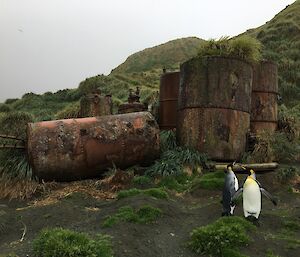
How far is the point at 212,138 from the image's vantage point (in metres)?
12.2

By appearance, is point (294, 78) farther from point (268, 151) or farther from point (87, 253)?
point (87, 253)

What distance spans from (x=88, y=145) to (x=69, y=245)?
483 cm

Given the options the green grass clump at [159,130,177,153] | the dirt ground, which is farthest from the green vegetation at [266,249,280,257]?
the green grass clump at [159,130,177,153]

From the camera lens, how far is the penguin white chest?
8117 mm

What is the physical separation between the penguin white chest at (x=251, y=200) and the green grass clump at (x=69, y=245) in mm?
2791

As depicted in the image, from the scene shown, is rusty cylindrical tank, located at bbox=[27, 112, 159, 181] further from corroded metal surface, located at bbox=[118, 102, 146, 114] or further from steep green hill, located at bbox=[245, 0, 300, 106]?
steep green hill, located at bbox=[245, 0, 300, 106]

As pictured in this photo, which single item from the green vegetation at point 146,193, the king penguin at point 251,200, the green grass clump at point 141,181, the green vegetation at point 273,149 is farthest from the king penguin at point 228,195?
the green vegetation at point 273,149

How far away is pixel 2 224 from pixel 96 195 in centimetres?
242

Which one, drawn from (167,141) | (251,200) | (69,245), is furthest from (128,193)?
(167,141)

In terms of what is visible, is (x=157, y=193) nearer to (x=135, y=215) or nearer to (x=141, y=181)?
(x=141, y=181)

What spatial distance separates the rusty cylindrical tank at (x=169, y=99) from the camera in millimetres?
14711

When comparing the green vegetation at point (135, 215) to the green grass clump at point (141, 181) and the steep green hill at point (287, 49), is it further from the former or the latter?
the steep green hill at point (287, 49)

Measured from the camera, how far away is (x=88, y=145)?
1092cm

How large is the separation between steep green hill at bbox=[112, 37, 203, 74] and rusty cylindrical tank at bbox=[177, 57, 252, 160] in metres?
54.3
